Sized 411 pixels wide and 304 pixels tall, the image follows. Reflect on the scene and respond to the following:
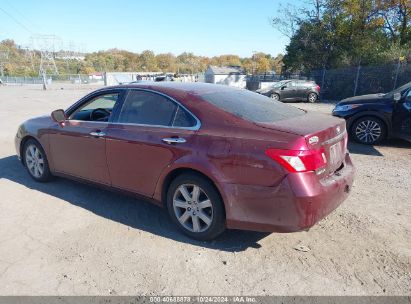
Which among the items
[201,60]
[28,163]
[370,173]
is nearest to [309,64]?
[370,173]

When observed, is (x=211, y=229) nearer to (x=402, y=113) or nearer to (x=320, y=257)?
(x=320, y=257)

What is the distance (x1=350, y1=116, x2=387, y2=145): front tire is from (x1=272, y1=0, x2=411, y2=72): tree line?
22651 millimetres

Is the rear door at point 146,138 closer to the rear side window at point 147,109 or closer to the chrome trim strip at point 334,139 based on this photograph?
the rear side window at point 147,109

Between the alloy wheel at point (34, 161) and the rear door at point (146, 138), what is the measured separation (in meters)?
1.70

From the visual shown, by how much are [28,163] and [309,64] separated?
98.3 feet

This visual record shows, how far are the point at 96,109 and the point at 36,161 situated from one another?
1235 millimetres

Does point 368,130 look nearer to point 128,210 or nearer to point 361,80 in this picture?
point 128,210

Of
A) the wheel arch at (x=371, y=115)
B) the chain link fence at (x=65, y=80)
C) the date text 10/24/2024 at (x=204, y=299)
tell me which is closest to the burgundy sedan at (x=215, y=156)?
the date text 10/24/2024 at (x=204, y=299)

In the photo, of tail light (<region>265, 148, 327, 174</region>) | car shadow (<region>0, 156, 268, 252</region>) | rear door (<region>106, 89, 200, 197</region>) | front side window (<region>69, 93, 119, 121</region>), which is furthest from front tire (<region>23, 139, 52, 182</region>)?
tail light (<region>265, 148, 327, 174</region>)

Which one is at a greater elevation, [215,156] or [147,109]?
[147,109]

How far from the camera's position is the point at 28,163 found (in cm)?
567

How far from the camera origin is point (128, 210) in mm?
4551

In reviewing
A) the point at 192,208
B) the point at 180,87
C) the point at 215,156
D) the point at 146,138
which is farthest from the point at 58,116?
the point at 215,156

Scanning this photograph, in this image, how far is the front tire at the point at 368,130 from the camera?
7984 millimetres
